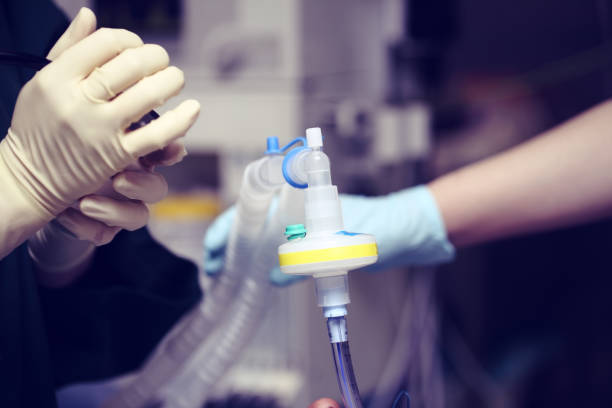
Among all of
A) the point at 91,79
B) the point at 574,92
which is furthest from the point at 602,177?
the point at 574,92

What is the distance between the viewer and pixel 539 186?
0.80 m

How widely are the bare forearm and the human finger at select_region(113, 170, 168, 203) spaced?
50cm

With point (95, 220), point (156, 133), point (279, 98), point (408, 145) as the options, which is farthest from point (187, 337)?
point (408, 145)

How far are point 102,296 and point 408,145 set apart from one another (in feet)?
3.43

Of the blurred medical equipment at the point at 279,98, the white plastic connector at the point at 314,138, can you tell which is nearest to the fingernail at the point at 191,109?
the white plastic connector at the point at 314,138

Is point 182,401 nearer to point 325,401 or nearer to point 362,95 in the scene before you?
point 325,401

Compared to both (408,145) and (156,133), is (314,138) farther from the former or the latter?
(408,145)

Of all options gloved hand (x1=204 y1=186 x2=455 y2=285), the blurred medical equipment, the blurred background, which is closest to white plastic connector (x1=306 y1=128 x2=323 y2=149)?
gloved hand (x1=204 y1=186 x2=455 y2=285)

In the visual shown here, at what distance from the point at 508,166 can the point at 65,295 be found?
0.66m

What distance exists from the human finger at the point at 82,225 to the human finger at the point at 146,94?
0.14 metres

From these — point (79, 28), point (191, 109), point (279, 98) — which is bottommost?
point (191, 109)

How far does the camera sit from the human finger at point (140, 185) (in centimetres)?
48

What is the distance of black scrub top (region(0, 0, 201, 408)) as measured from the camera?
653 mm

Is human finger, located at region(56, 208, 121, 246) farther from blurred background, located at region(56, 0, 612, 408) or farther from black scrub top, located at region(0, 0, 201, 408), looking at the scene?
blurred background, located at region(56, 0, 612, 408)
